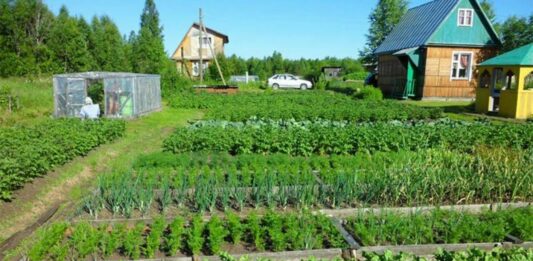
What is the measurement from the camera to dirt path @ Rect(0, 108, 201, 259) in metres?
6.29

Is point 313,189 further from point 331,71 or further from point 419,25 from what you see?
point 331,71

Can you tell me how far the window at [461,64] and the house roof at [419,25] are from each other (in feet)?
7.46

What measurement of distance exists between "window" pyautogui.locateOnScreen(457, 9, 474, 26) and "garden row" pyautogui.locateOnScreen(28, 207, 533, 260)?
23.3 m

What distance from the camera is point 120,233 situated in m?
4.88

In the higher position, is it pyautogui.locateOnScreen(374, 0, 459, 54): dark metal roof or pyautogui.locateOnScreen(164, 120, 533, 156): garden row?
pyautogui.locateOnScreen(374, 0, 459, 54): dark metal roof

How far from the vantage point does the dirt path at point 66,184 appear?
6289mm

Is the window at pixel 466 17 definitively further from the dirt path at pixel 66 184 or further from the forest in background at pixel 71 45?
the dirt path at pixel 66 184

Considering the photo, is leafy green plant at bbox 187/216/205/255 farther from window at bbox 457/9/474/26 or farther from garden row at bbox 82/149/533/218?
window at bbox 457/9/474/26

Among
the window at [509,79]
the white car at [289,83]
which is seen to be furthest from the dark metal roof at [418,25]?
the white car at [289,83]

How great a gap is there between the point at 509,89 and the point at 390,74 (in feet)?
40.6

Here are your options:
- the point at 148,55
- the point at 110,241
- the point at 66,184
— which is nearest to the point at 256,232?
the point at 110,241

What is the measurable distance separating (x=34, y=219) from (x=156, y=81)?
50.5 ft

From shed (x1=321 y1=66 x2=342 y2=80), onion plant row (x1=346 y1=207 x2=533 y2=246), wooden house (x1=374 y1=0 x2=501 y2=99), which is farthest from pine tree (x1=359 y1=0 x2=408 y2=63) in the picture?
onion plant row (x1=346 y1=207 x2=533 y2=246)

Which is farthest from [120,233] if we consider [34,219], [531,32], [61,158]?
[531,32]
